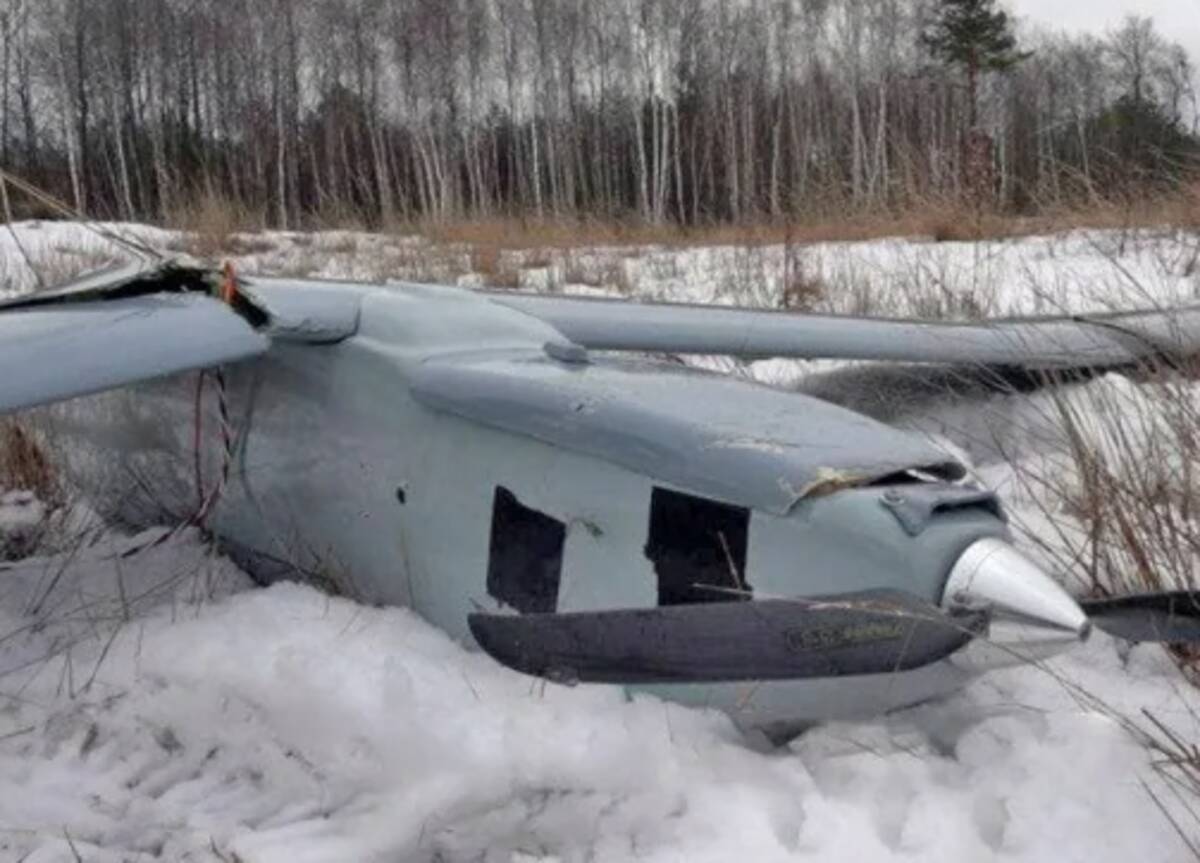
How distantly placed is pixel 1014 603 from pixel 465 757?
0.67 metres

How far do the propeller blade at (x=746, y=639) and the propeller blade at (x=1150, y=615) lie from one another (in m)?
0.19

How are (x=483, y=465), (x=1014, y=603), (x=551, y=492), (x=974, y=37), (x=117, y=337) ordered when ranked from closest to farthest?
1. (x=1014, y=603)
2. (x=551, y=492)
3. (x=483, y=465)
4. (x=117, y=337)
5. (x=974, y=37)

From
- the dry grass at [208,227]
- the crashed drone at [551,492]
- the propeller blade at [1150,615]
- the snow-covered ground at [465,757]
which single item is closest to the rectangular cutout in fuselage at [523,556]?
the crashed drone at [551,492]

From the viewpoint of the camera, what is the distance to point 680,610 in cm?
166

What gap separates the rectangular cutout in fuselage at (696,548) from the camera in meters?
1.70

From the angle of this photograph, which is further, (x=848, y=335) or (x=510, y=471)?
(x=848, y=335)

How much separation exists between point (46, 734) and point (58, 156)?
32.9 meters

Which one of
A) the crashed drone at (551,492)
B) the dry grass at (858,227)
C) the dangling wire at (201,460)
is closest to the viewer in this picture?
the crashed drone at (551,492)

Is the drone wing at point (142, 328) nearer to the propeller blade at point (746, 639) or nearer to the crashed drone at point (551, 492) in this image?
the crashed drone at point (551, 492)

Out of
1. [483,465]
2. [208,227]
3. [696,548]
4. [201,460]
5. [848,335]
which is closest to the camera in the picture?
[696,548]

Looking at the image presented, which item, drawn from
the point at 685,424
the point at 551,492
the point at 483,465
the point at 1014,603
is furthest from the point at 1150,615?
the point at 483,465

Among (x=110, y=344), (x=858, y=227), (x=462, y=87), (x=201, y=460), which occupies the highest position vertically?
(x=462, y=87)

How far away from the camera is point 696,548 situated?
1756 millimetres

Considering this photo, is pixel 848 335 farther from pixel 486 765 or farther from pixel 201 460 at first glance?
pixel 486 765
